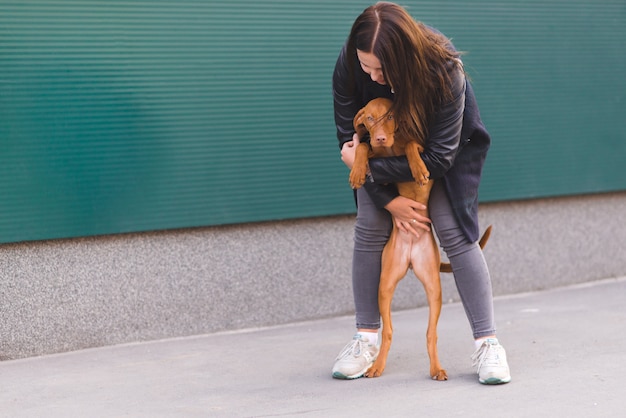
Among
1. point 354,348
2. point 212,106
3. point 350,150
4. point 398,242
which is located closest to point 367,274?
point 398,242

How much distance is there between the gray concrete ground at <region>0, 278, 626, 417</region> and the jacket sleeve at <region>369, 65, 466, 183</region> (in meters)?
0.86

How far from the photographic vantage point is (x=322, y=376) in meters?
4.04

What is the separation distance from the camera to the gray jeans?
3906mm

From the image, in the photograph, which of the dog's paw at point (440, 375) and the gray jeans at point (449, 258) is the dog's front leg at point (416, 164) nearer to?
the gray jeans at point (449, 258)

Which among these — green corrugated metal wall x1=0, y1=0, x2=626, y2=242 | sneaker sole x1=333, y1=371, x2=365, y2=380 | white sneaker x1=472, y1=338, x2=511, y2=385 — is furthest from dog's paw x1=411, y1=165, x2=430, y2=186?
green corrugated metal wall x1=0, y1=0, x2=626, y2=242

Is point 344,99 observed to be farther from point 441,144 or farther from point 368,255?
point 368,255

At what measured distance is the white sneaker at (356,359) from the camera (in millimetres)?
3912

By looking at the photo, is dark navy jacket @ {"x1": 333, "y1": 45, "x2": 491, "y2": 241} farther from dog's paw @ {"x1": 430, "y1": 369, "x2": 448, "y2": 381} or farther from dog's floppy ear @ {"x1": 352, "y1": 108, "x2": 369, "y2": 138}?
dog's paw @ {"x1": 430, "y1": 369, "x2": 448, "y2": 381}

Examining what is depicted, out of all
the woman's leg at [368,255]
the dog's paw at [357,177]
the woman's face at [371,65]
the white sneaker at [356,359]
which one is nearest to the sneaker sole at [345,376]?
the white sneaker at [356,359]

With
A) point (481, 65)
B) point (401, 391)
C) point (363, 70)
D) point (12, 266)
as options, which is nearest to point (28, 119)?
point (12, 266)

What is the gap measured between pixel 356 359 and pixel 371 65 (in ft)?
4.05

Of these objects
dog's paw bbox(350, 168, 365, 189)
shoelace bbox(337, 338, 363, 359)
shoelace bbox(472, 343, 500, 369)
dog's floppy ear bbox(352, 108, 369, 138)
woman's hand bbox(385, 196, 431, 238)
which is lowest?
shoelace bbox(337, 338, 363, 359)

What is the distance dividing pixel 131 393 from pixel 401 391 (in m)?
1.10

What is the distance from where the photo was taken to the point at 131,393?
384cm
